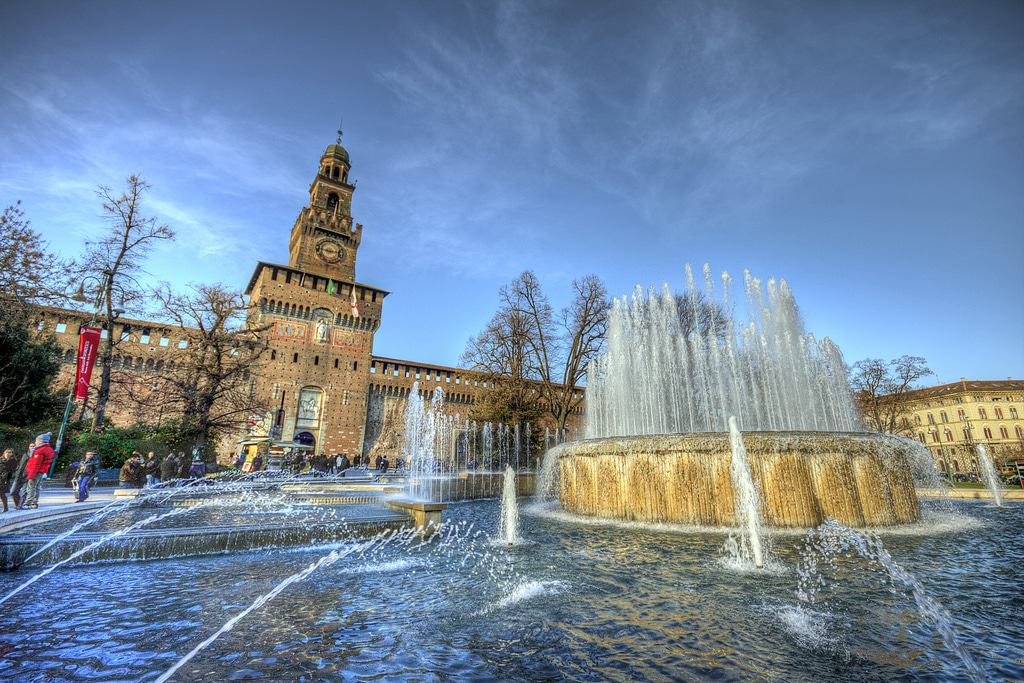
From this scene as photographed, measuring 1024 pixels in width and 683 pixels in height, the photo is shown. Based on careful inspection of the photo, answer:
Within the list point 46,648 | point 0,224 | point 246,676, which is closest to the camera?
point 246,676

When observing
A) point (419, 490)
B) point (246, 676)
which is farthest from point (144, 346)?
point (246, 676)

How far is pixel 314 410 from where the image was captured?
34.2m

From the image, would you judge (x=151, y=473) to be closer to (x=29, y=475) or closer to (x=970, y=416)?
(x=29, y=475)

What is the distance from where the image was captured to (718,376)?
13180 mm

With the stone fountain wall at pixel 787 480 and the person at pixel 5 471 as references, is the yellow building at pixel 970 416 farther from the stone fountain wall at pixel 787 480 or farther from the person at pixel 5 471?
the person at pixel 5 471

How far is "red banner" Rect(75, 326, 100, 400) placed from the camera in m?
12.3

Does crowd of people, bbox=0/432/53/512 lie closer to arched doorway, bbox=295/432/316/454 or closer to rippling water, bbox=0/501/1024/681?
rippling water, bbox=0/501/1024/681

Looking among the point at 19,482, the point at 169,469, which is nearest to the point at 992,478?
the point at 19,482

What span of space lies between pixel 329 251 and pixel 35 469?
35057mm

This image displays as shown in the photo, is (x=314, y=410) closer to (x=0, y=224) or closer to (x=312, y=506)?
(x=0, y=224)

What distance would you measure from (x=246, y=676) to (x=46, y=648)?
1.57 m

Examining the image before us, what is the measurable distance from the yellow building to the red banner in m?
61.0

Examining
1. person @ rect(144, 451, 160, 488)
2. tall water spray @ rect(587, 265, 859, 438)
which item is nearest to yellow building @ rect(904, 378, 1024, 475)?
tall water spray @ rect(587, 265, 859, 438)

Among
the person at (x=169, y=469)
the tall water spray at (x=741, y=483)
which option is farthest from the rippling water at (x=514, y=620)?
the person at (x=169, y=469)
